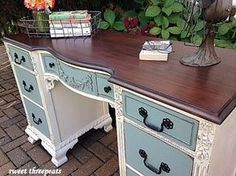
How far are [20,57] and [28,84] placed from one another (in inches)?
7.3

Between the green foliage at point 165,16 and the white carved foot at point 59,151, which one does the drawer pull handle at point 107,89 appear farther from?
the green foliage at point 165,16

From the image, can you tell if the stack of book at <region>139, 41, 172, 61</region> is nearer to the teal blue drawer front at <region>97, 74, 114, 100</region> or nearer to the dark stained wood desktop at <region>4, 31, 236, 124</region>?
the dark stained wood desktop at <region>4, 31, 236, 124</region>

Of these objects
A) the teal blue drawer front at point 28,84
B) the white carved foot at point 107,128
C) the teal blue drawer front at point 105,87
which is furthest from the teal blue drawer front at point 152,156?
the white carved foot at point 107,128

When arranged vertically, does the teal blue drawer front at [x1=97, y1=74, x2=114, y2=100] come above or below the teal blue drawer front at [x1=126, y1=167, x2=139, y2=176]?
above

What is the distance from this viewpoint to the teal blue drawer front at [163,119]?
0.78 m

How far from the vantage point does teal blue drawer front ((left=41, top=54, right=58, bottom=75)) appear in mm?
1280

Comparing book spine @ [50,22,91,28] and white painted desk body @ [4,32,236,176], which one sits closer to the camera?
white painted desk body @ [4,32,236,176]

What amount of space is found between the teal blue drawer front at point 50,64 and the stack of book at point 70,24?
0.15m

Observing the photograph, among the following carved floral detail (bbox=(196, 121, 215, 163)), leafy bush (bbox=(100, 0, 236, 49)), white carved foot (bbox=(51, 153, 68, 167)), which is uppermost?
leafy bush (bbox=(100, 0, 236, 49))

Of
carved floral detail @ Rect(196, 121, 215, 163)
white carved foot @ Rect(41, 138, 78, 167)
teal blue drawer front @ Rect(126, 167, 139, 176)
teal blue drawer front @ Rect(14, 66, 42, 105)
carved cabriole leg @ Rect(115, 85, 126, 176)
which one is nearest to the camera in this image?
carved floral detail @ Rect(196, 121, 215, 163)

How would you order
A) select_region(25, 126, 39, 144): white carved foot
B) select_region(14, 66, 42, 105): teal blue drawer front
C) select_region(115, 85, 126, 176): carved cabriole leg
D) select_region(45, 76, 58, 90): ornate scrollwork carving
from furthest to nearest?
select_region(25, 126, 39, 144): white carved foot < select_region(14, 66, 42, 105): teal blue drawer front < select_region(45, 76, 58, 90): ornate scrollwork carving < select_region(115, 85, 126, 176): carved cabriole leg

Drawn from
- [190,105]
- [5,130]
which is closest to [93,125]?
[5,130]

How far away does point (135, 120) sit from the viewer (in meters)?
0.95

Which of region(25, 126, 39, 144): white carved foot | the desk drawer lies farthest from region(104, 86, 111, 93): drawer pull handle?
region(25, 126, 39, 144): white carved foot
